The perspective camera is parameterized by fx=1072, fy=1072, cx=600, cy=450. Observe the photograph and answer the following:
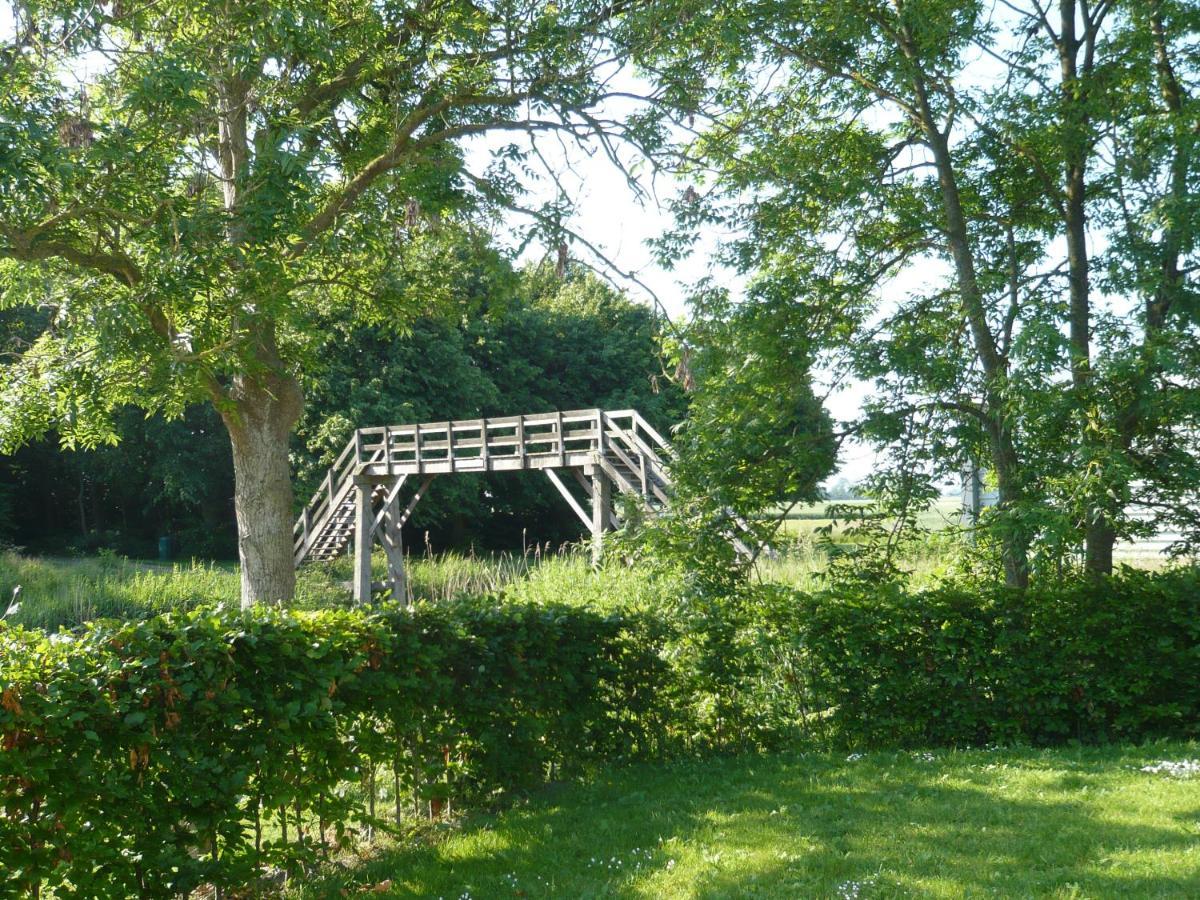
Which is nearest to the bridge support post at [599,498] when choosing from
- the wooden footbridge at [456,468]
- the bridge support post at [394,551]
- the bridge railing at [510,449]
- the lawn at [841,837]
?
the wooden footbridge at [456,468]

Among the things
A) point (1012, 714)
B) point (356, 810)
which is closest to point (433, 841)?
point (356, 810)

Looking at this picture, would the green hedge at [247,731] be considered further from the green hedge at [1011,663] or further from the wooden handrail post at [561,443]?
the wooden handrail post at [561,443]

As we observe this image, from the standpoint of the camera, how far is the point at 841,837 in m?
5.61

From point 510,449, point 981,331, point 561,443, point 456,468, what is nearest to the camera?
point 981,331

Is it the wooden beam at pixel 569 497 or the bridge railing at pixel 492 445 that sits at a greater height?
the bridge railing at pixel 492 445

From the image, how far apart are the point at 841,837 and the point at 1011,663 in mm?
2990

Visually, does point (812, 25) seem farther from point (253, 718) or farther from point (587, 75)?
point (253, 718)

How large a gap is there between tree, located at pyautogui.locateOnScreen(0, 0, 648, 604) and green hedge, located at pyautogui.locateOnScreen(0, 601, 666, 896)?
12.5 feet

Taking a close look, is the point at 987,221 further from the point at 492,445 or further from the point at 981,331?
the point at 492,445

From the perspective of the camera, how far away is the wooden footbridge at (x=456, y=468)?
2075 cm

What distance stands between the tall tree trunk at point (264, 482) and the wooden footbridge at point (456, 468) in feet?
28.6

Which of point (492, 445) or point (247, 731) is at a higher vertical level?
point (492, 445)

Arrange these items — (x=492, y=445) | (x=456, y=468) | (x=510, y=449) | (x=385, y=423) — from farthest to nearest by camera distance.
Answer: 1. (x=385, y=423)
2. (x=510, y=449)
3. (x=456, y=468)
4. (x=492, y=445)

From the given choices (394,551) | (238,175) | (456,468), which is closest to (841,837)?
(238,175)
